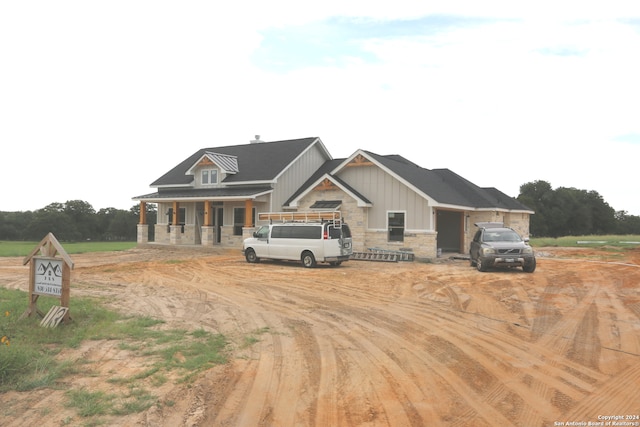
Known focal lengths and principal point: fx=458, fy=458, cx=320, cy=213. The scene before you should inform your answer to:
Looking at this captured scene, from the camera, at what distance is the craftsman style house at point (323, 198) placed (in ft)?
80.2

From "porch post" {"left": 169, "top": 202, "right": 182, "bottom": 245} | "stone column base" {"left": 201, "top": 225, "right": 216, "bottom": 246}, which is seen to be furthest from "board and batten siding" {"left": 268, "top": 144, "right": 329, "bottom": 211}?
"porch post" {"left": 169, "top": 202, "right": 182, "bottom": 245}

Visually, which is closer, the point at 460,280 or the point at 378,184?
the point at 460,280

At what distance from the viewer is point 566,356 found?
7.03 meters

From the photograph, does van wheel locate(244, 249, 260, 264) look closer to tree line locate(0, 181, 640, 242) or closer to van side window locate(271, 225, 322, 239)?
van side window locate(271, 225, 322, 239)

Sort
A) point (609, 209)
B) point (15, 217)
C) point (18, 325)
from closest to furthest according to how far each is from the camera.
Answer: point (18, 325) < point (15, 217) < point (609, 209)

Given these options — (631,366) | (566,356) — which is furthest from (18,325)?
(631,366)

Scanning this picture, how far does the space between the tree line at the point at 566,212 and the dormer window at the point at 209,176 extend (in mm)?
56876

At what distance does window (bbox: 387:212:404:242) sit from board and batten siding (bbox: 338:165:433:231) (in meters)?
0.23

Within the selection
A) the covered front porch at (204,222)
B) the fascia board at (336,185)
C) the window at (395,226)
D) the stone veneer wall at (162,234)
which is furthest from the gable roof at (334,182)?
the stone veneer wall at (162,234)

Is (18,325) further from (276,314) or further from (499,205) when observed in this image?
(499,205)

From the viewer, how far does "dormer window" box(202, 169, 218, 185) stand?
31.8 metres

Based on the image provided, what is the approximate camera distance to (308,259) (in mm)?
19672

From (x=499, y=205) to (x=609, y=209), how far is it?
65568 millimetres

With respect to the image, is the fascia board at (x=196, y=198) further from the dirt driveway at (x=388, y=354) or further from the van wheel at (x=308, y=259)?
the dirt driveway at (x=388, y=354)
